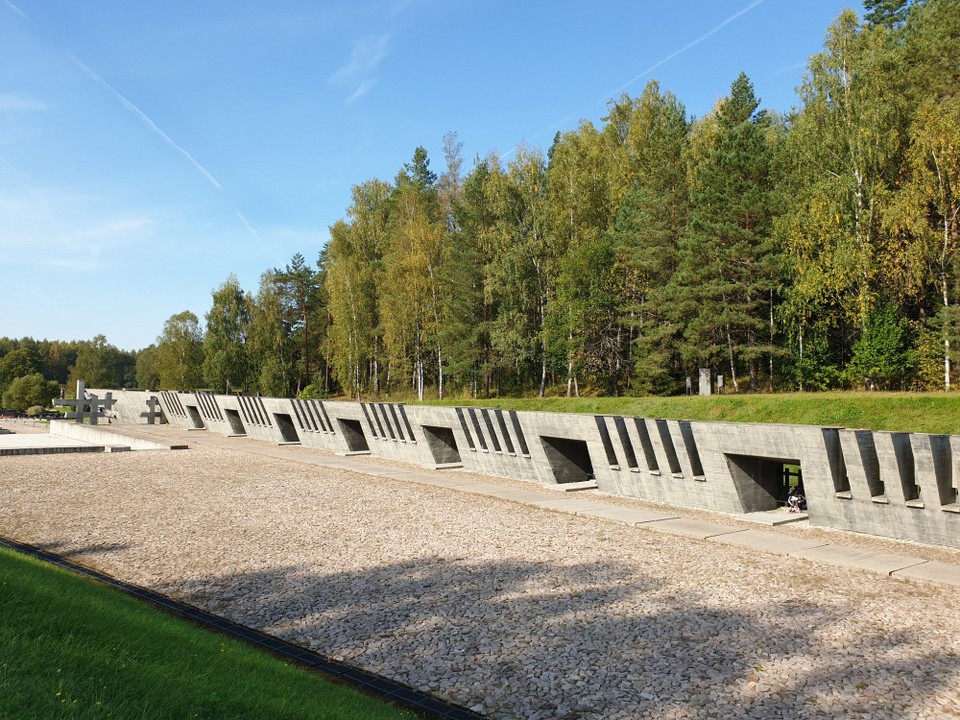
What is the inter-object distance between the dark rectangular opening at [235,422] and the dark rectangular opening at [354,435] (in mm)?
10984

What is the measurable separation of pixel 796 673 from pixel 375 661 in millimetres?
3718

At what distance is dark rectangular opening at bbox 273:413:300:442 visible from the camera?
31469mm

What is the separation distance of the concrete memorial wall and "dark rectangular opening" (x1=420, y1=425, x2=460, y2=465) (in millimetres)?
35

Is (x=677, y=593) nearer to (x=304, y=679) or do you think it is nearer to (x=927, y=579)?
(x=927, y=579)

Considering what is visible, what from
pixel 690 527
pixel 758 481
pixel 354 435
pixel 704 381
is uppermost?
pixel 704 381

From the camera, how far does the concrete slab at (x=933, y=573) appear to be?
8805 millimetres

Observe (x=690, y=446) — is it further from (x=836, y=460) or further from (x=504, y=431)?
(x=504, y=431)

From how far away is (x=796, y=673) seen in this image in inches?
238

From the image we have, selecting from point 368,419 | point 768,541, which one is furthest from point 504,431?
point 768,541

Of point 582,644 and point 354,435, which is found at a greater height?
point 354,435

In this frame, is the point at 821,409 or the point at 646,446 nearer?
the point at 646,446

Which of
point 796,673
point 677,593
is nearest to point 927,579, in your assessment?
point 677,593

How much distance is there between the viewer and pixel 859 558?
997 centimetres

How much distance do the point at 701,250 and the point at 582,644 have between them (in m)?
25.9
